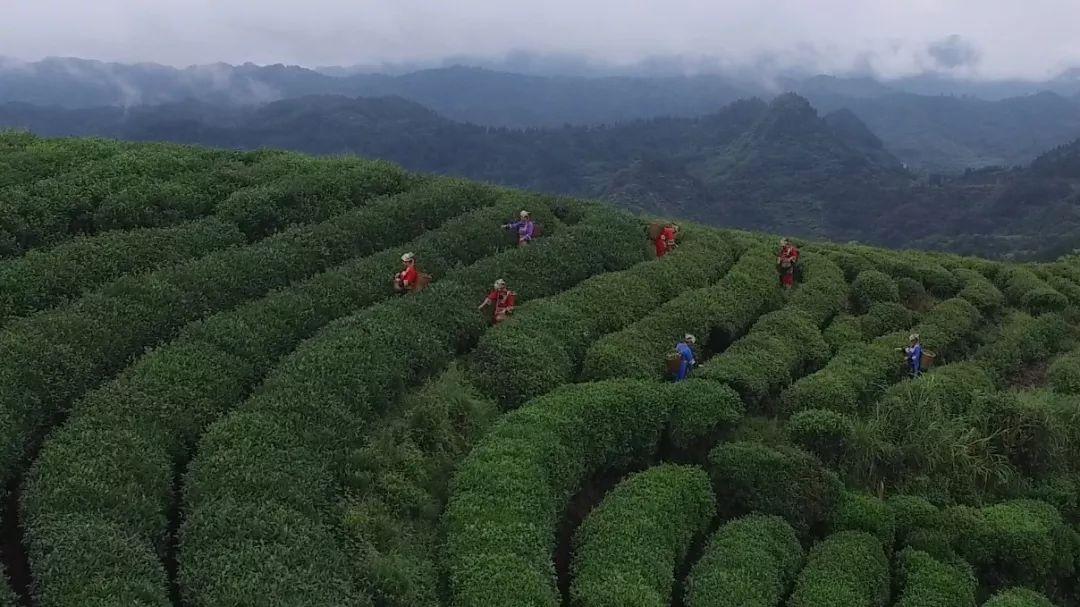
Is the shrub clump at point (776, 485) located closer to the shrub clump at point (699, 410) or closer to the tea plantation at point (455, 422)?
the tea plantation at point (455, 422)

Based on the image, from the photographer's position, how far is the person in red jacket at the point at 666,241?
25.5 metres

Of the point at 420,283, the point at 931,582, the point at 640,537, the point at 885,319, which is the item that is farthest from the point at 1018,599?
the point at 420,283

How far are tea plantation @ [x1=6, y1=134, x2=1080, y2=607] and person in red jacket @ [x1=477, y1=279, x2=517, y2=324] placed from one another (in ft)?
0.91

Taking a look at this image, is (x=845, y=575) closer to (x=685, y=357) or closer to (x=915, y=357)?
(x=685, y=357)

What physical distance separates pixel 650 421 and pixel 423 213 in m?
11.0

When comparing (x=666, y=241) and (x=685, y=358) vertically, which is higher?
(x=666, y=241)

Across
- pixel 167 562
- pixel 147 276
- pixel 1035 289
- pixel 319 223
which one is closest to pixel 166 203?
pixel 319 223

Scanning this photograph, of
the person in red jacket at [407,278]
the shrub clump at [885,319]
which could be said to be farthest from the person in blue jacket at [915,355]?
the person in red jacket at [407,278]

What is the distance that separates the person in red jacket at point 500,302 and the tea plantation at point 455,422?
0.28m

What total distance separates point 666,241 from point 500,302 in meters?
9.12

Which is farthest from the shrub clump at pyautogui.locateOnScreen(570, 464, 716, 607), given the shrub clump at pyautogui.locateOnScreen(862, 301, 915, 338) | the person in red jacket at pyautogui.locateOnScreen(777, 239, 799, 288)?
the person in red jacket at pyautogui.locateOnScreen(777, 239, 799, 288)

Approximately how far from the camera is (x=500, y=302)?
18484mm

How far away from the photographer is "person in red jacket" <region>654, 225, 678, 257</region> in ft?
83.8

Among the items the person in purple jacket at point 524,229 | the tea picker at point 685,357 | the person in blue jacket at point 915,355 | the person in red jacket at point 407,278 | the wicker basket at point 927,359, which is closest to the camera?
the tea picker at point 685,357
